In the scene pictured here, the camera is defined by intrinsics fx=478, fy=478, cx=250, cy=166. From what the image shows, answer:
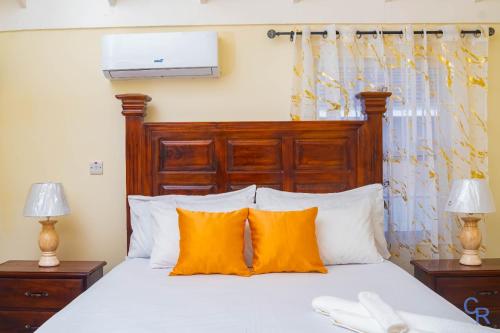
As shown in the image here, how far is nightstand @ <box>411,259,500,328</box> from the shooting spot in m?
2.71

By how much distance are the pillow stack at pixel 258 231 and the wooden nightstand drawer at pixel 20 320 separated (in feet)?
2.11

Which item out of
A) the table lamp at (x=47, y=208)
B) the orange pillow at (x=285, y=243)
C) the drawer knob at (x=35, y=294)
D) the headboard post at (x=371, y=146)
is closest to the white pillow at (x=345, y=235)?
the orange pillow at (x=285, y=243)

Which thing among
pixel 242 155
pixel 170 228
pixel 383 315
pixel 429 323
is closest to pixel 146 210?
pixel 170 228

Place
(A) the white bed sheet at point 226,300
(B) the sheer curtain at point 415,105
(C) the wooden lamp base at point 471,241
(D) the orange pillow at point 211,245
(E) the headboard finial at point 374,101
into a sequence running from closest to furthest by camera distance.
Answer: (A) the white bed sheet at point 226,300 < (D) the orange pillow at point 211,245 < (C) the wooden lamp base at point 471,241 < (E) the headboard finial at point 374,101 < (B) the sheer curtain at point 415,105

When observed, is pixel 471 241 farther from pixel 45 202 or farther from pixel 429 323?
pixel 45 202

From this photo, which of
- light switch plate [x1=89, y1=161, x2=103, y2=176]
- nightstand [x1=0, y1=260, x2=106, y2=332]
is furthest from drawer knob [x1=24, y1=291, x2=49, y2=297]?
light switch plate [x1=89, y1=161, x2=103, y2=176]

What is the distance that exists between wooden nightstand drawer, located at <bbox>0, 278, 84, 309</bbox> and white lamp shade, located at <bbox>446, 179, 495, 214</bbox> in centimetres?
223

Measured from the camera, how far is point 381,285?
86.8 inches

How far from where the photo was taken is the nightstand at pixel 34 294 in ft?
9.01

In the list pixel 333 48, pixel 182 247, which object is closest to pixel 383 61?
pixel 333 48

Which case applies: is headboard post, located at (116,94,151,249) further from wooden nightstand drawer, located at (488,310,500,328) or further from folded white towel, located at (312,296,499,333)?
wooden nightstand drawer, located at (488,310,500,328)

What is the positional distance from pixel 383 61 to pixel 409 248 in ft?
4.10

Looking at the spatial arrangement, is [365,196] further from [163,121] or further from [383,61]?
[163,121]

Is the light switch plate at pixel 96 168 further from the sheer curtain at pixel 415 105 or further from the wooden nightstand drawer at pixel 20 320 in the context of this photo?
the sheer curtain at pixel 415 105
